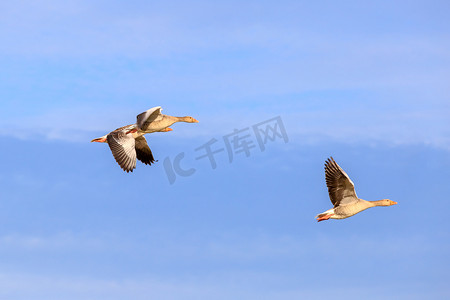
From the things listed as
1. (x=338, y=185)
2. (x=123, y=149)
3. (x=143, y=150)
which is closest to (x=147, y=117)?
(x=123, y=149)

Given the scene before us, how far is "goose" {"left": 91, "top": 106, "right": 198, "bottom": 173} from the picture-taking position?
Answer: 30031mm

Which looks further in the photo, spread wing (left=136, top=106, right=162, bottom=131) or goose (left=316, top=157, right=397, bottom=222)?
spread wing (left=136, top=106, right=162, bottom=131)

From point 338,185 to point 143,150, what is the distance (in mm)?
9603

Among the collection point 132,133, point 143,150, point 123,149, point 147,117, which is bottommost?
point 123,149

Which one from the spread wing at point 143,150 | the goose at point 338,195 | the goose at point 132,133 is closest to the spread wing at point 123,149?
the goose at point 132,133

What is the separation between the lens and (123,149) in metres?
30.3

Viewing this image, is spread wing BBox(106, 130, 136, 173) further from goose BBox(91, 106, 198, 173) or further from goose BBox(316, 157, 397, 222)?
goose BBox(316, 157, 397, 222)

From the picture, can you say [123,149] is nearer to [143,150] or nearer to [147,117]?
[147,117]

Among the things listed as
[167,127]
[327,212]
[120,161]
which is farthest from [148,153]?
[327,212]

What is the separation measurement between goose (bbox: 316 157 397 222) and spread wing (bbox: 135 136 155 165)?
29.1 feet

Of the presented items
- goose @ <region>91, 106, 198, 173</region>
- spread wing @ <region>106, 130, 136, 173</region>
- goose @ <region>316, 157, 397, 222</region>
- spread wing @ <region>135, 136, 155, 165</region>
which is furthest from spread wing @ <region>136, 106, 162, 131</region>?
goose @ <region>316, 157, 397, 222</region>

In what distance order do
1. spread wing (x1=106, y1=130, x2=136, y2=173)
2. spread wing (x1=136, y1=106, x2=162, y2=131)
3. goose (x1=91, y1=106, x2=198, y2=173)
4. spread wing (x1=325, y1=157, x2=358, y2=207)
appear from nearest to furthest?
1. spread wing (x1=325, y1=157, x2=358, y2=207)
2. spread wing (x1=106, y1=130, x2=136, y2=173)
3. goose (x1=91, y1=106, x2=198, y2=173)
4. spread wing (x1=136, y1=106, x2=162, y2=131)

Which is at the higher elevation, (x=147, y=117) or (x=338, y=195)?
(x=147, y=117)

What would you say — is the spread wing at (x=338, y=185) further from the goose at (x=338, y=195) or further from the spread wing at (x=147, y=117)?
the spread wing at (x=147, y=117)
